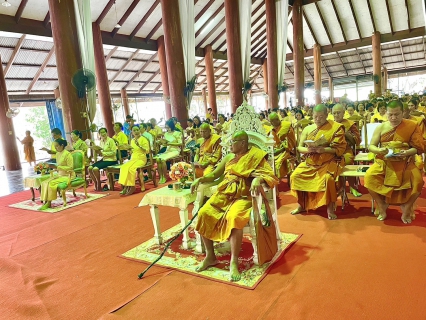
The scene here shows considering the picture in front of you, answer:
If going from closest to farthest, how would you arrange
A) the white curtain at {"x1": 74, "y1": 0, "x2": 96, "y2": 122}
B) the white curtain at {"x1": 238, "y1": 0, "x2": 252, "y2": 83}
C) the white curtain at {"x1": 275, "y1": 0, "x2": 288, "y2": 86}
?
1. the white curtain at {"x1": 74, "y1": 0, "x2": 96, "y2": 122}
2. the white curtain at {"x1": 238, "y1": 0, "x2": 252, "y2": 83}
3. the white curtain at {"x1": 275, "y1": 0, "x2": 288, "y2": 86}

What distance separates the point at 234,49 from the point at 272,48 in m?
3.30

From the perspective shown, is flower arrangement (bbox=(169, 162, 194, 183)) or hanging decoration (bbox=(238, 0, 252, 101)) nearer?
flower arrangement (bbox=(169, 162, 194, 183))

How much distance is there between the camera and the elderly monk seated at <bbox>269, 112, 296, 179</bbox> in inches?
215

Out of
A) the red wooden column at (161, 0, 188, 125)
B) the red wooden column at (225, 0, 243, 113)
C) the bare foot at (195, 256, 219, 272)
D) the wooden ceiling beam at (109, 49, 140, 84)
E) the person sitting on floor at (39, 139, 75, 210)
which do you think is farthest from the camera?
the wooden ceiling beam at (109, 49, 140, 84)

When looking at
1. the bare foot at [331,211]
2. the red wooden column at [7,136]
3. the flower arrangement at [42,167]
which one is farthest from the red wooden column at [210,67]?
the bare foot at [331,211]

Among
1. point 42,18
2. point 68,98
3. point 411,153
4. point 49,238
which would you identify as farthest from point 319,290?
point 42,18

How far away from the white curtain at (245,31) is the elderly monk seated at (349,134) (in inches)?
260

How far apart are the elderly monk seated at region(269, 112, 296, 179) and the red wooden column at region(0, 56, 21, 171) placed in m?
10.4

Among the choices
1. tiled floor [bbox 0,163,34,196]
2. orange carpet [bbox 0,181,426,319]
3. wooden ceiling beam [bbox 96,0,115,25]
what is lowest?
orange carpet [bbox 0,181,426,319]

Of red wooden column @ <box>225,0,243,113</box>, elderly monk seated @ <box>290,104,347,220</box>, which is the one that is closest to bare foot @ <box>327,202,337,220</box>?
elderly monk seated @ <box>290,104,347,220</box>

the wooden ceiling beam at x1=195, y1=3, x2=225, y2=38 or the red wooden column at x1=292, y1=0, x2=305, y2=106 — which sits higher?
the wooden ceiling beam at x1=195, y1=3, x2=225, y2=38

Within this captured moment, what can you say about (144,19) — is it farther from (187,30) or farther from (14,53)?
(187,30)

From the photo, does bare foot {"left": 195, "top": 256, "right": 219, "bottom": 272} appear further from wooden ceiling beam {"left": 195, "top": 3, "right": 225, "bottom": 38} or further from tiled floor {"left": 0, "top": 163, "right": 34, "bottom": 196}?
wooden ceiling beam {"left": 195, "top": 3, "right": 225, "bottom": 38}

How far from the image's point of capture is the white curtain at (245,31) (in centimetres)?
1029
